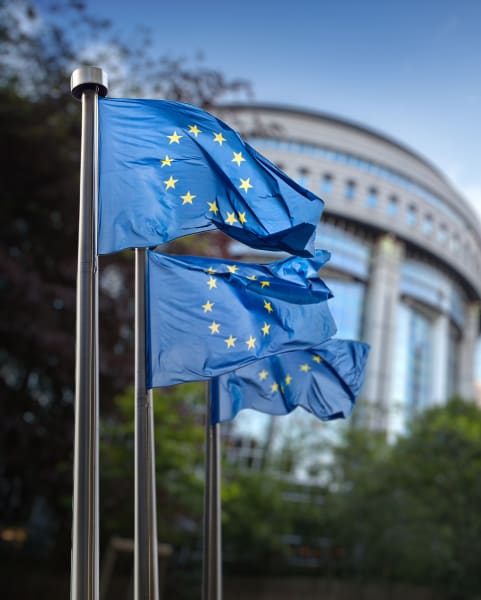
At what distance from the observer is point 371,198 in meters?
66.4

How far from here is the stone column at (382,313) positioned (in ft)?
215

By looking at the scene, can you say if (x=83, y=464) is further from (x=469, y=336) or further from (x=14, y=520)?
(x=469, y=336)

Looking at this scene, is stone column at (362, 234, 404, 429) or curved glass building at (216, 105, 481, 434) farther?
stone column at (362, 234, 404, 429)

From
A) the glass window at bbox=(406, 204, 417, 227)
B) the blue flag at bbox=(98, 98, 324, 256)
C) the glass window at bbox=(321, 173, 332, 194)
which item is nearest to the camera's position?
the blue flag at bbox=(98, 98, 324, 256)

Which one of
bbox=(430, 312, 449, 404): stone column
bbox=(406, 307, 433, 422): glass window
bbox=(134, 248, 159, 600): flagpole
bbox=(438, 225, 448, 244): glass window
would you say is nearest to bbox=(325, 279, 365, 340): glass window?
bbox=(406, 307, 433, 422): glass window

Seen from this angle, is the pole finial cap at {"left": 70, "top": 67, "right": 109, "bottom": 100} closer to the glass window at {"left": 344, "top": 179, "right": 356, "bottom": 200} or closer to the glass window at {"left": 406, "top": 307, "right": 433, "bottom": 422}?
the glass window at {"left": 344, "top": 179, "right": 356, "bottom": 200}

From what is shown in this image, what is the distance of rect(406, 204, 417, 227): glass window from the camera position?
67750 millimetres

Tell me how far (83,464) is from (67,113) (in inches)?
598

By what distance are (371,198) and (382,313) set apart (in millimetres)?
9366

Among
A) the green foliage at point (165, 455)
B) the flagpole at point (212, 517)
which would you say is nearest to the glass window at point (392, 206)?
the green foliage at point (165, 455)

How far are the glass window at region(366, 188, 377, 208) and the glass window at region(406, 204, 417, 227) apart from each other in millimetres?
3332

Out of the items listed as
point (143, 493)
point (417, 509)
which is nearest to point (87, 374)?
point (143, 493)

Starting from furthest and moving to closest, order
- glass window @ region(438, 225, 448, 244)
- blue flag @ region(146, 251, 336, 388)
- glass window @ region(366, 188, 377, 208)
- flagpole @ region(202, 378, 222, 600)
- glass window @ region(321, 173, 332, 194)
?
glass window @ region(438, 225, 448, 244)
glass window @ region(366, 188, 377, 208)
glass window @ region(321, 173, 332, 194)
flagpole @ region(202, 378, 222, 600)
blue flag @ region(146, 251, 336, 388)

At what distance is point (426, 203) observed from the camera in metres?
69.4
